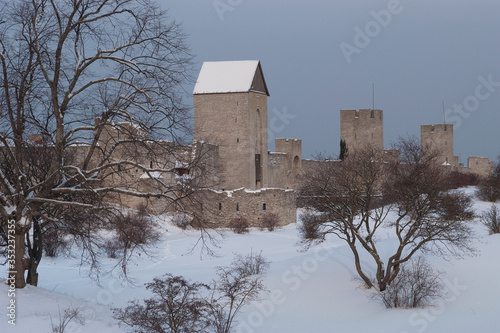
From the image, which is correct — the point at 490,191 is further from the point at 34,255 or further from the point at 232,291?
the point at 34,255

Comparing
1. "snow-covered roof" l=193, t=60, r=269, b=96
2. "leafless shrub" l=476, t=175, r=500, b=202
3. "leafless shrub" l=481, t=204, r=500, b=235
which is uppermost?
"snow-covered roof" l=193, t=60, r=269, b=96

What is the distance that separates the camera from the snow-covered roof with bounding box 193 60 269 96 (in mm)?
41750

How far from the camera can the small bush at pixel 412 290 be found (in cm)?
1574

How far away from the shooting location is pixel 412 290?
1571 cm

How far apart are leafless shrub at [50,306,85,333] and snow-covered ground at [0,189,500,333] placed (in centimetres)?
9

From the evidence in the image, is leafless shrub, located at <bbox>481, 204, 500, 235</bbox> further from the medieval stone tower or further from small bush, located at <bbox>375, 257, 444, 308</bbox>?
the medieval stone tower

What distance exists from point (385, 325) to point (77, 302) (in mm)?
6866

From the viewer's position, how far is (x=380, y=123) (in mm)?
54500

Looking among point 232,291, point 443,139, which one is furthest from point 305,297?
point 443,139

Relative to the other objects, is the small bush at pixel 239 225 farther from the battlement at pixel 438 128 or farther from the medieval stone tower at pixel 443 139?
the battlement at pixel 438 128

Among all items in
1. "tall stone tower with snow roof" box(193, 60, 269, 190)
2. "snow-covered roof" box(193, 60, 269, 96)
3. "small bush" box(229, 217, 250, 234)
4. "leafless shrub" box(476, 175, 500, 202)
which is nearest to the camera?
"small bush" box(229, 217, 250, 234)

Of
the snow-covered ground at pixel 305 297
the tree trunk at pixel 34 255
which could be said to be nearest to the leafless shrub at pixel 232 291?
the snow-covered ground at pixel 305 297

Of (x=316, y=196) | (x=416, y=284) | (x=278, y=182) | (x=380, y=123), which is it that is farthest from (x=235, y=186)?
(x=416, y=284)

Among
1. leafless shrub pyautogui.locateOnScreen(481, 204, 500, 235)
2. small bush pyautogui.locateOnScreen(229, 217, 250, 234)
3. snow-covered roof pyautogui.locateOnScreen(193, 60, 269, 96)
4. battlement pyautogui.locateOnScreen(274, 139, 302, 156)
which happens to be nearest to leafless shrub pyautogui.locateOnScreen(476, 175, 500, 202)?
leafless shrub pyautogui.locateOnScreen(481, 204, 500, 235)
